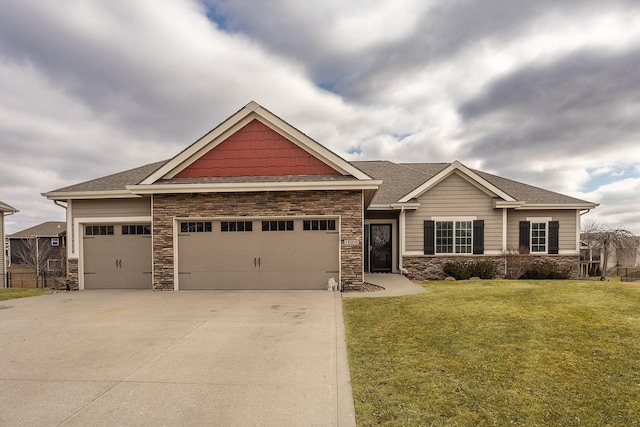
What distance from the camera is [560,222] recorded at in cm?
1528

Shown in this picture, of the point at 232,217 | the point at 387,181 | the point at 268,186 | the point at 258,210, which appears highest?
the point at 387,181

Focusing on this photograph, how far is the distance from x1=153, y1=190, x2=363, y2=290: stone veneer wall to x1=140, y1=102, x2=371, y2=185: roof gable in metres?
0.91

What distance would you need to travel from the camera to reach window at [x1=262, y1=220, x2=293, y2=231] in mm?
11164

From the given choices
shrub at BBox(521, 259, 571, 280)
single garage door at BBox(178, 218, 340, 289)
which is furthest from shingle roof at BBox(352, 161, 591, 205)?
single garage door at BBox(178, 218, 340, 289)

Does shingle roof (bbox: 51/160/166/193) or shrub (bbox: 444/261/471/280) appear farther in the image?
shrub (bbox: 444/261/471/280)

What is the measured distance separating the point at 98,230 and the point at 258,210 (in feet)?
20.9

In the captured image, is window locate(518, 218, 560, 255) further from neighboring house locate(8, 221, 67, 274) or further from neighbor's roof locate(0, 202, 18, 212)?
neighboring house locate(8, 221, 67, 274)

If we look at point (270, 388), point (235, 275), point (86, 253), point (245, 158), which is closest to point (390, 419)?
point (270, 388)

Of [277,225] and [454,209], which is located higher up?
[454,209]

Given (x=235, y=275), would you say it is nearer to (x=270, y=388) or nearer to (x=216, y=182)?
(x=216, y=182)

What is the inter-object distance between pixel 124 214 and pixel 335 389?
11.2 metres

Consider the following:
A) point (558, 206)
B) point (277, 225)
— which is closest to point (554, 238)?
point (558, 206)

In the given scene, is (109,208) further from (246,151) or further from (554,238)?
(554,238)

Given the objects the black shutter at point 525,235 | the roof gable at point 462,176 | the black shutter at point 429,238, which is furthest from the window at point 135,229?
the black shutter at point 525,235
